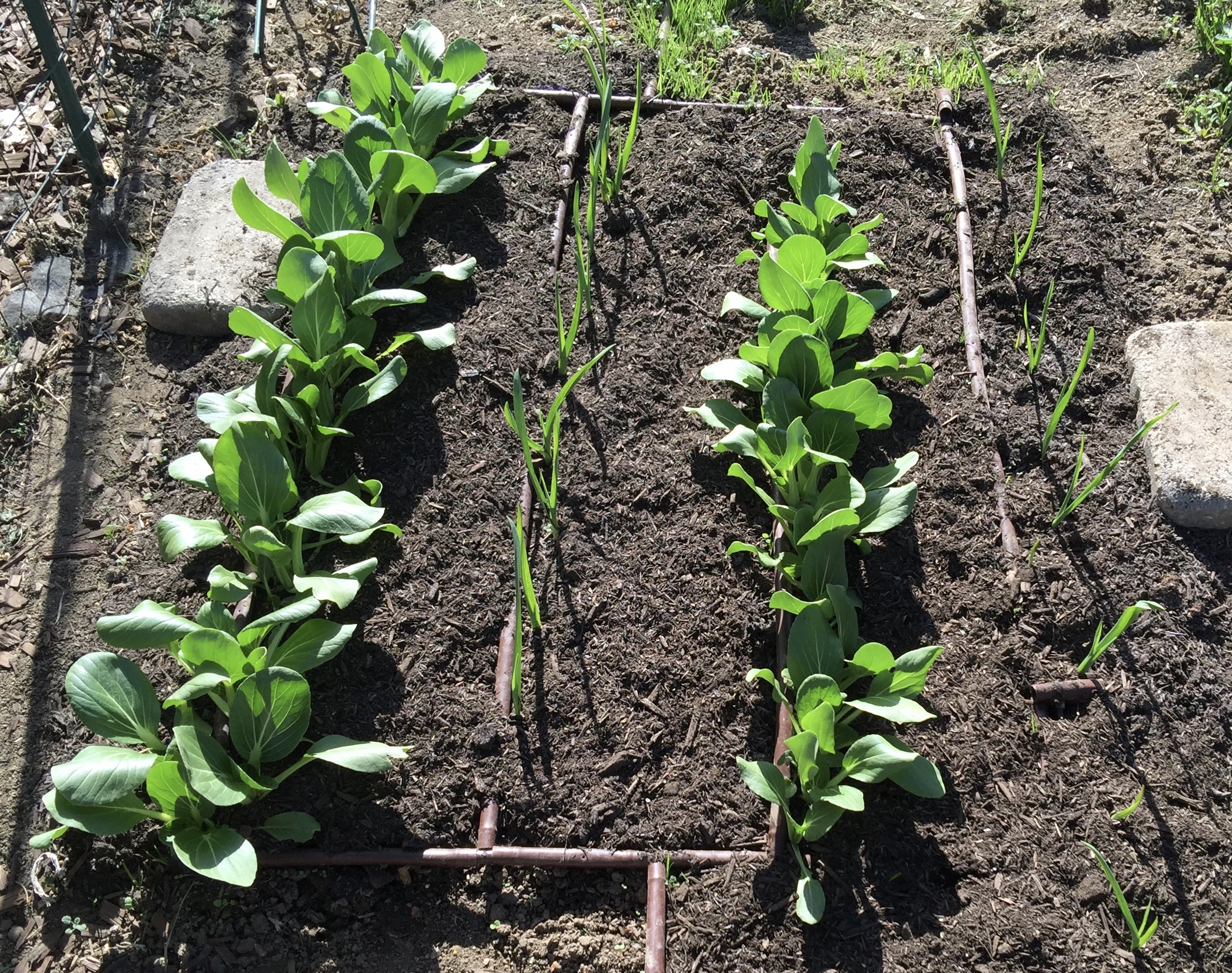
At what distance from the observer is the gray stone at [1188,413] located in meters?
3.04

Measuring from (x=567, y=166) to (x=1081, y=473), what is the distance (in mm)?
2119

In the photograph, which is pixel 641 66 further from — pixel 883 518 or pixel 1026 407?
pixel 883 518

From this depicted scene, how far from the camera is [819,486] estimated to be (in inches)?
122

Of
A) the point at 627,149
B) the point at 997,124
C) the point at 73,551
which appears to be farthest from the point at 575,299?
the point at 73,551

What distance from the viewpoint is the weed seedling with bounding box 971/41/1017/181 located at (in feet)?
11.9

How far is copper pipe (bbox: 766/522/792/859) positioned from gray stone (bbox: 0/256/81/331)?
2.65 metres

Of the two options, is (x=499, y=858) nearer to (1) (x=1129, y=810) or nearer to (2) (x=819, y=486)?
(2) (x=819, y=486)

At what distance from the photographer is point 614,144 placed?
391cm

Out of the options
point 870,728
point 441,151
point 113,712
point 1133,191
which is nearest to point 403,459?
point 113,712

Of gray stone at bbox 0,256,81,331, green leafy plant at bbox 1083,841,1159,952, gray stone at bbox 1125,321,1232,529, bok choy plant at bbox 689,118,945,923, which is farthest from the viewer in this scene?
gray stone at bbox 0,256,81,331

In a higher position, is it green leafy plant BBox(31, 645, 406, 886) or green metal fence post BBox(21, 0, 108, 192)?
green metal fence post BBox(21, 0, 108, 192)

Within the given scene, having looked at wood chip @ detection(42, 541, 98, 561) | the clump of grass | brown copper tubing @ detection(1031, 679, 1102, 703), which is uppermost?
the clump of grass

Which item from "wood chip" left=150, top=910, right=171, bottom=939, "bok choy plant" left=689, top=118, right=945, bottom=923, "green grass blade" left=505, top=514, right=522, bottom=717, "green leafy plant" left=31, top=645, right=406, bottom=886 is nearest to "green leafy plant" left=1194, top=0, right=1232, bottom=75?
"bok choy plant" left=689, top=118, right=945, bottom=923

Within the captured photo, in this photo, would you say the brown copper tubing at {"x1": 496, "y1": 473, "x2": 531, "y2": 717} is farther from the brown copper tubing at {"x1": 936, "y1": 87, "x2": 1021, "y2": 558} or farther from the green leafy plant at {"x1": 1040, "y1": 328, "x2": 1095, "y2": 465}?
the green leafy plant at {"x1": 1040, "y1": 328, "x2": 1095, "y2": 465}
